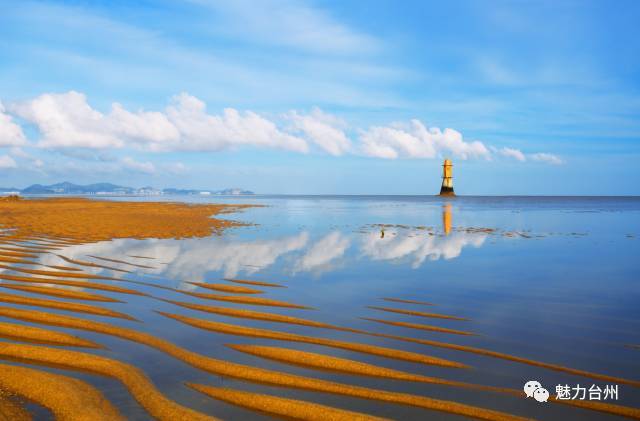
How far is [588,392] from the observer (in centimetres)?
555

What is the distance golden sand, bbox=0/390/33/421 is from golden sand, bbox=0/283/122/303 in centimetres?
485

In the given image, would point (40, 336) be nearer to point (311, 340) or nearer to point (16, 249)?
point (311, 340)

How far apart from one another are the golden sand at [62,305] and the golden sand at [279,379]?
822 millimetres

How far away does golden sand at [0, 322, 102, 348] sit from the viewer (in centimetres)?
679

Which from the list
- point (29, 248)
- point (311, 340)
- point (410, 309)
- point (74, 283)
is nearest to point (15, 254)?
point (29, 248)

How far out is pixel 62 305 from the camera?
891 centimetres

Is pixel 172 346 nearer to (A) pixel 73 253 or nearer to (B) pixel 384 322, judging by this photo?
(B) pixel 384 322

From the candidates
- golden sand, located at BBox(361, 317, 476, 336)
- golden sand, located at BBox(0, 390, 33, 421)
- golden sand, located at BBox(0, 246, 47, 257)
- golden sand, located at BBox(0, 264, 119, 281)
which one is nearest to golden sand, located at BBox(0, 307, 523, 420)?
golden sand, located at BBox(0, 390, 33, 421)

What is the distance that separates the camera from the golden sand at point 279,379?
16.3 feet

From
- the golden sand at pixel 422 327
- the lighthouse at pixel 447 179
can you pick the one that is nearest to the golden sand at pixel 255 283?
the golden sand at pixel 422 327

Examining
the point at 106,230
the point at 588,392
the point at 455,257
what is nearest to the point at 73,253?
the point at 106,230

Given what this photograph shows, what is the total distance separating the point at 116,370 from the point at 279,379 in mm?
2194

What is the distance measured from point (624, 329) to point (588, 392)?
3.64 metres

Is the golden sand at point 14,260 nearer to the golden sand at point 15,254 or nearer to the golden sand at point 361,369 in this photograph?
the golden sand at point 15,254
